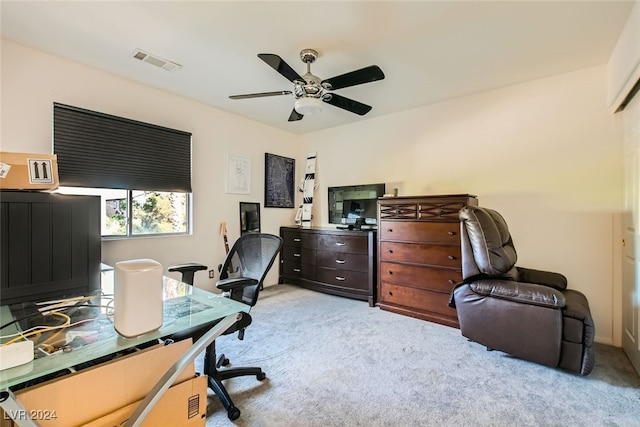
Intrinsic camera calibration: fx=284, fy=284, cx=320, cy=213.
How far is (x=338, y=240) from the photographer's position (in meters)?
3.96

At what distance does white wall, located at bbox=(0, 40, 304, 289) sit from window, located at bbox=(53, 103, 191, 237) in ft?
0.36

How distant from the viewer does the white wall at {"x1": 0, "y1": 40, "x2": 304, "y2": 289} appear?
2.41 m

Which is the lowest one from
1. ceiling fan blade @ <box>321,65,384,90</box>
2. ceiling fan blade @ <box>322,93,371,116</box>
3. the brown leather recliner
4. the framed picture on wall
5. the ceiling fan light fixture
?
the brown leather recliner

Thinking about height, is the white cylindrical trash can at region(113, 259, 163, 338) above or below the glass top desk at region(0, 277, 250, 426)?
above

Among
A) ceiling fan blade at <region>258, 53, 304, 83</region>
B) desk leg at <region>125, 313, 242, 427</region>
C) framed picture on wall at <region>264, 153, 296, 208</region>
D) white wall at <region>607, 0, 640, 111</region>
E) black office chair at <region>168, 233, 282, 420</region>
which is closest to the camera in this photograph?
desk leg at <region>125, 313, 242, 427</region>

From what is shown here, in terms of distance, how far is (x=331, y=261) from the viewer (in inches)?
159

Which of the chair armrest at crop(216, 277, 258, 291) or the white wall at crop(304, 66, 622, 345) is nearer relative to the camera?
the chair armrest at crop(216, 277, 258, 291)

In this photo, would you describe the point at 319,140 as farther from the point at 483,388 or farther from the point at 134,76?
the point at 483,388

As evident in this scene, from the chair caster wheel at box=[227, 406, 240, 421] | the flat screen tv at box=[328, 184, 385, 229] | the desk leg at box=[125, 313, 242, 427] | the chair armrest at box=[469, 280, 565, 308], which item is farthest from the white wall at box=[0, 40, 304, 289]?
the chair armrest at box=[469, 280, 565, 308]

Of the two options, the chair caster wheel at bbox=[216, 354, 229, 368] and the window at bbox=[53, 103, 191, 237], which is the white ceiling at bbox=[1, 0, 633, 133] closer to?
the window at bbox=[53, 103, 191, 237]

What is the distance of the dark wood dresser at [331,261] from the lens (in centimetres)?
372

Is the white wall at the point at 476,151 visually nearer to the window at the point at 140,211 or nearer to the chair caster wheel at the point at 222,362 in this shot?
the window at the point at 140,211

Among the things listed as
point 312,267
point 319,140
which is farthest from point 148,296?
point 319,140

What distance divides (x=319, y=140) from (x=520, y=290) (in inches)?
143
